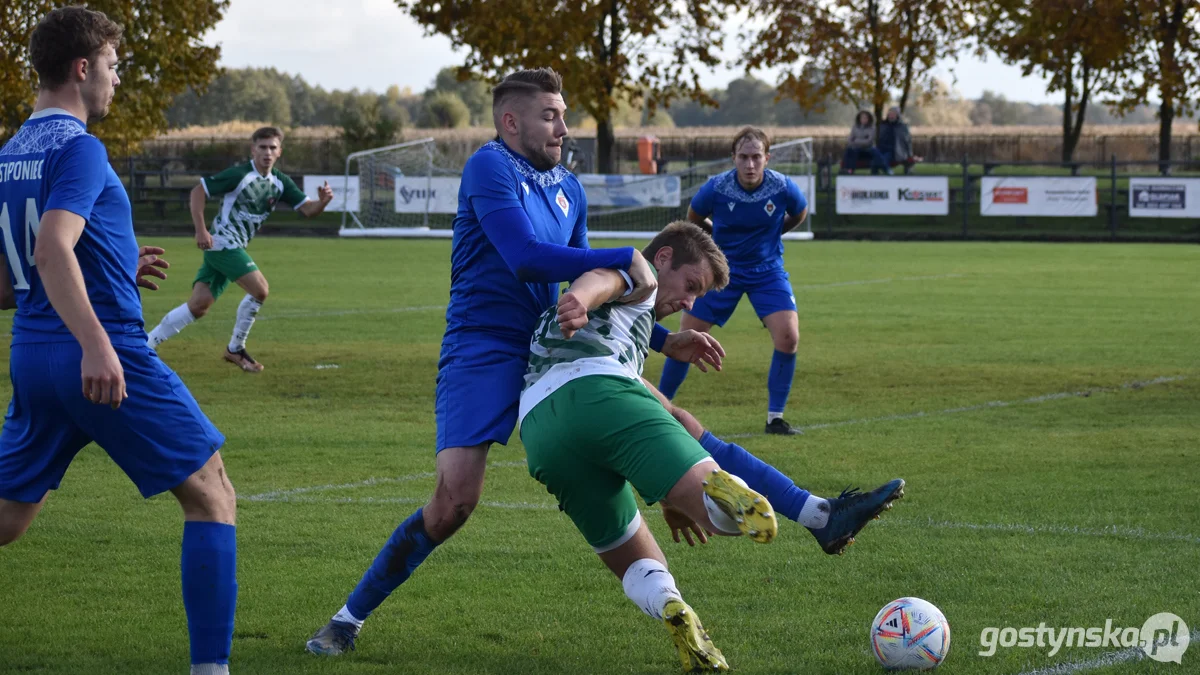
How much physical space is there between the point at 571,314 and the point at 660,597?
92 cm

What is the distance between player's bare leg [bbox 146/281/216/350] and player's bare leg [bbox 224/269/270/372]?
1.08ft

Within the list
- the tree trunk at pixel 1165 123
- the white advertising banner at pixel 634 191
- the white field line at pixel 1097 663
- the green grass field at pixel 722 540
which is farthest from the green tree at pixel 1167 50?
the white field line at pixel 1097 663

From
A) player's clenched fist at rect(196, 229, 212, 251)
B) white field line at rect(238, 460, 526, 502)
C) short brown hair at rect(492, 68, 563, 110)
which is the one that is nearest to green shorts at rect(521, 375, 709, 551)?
short brown hair at rect(492, 68, 563, 110)

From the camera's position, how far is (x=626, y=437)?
410 centimetres

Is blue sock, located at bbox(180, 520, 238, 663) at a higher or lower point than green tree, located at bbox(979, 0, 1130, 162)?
lower

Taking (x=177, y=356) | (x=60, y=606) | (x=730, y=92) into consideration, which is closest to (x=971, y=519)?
(x=60, y=606)

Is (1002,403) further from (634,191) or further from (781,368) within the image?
(634,191)

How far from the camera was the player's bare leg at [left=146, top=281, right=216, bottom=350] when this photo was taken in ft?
42.2

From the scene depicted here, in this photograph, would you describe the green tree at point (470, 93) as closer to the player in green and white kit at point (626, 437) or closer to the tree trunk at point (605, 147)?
the tree trunk at point (605, 147)

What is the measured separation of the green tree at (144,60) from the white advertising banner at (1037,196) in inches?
811

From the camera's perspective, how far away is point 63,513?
22.7ft

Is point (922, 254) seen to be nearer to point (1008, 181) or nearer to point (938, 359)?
point (1008, 181)

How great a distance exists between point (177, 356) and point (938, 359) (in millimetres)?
7169

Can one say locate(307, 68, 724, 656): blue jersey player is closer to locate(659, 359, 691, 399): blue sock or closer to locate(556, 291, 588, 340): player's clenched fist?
locate(556, 291, 588, 340): player's clenched fist
